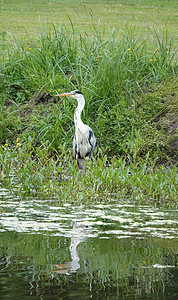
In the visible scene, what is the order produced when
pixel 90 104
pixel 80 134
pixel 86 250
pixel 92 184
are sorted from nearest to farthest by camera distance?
1. pixel 86 250
2. pixel 92 184
3. pixel 80 134
4. pixel 90 104

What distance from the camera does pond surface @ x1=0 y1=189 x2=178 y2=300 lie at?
3811 millimetres

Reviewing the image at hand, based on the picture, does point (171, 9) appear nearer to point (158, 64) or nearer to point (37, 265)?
point (158, 64)

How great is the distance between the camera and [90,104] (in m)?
10.7

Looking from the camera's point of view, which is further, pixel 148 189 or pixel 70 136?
pixel 70 136

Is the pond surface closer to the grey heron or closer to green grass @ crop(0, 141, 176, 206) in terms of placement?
green grass @ crop(0, 141, 176, 206)

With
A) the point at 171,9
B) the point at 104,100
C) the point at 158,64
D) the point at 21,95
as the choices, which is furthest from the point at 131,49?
the point at 171,9

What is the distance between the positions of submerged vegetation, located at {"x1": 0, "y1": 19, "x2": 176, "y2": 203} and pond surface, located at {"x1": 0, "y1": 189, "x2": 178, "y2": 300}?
6.22ft

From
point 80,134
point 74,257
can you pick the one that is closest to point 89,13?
point 80,134

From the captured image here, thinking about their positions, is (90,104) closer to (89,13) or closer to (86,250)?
(86,250)

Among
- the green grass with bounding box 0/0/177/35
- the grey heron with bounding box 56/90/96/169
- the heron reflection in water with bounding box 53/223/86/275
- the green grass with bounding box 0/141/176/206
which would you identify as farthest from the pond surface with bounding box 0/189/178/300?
the green grass with bounding box 0/0/177/35

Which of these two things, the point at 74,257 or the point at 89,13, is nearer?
the point at 74,257

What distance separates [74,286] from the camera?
3.86m

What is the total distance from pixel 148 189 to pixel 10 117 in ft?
15.2

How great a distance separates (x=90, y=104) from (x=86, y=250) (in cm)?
611
